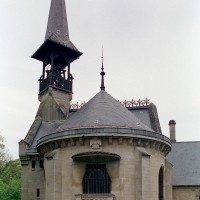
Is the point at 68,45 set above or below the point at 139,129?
above

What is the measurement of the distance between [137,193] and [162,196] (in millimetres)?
4253

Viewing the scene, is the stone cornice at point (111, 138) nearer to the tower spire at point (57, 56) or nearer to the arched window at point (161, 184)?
the arched window at point (161, 184)

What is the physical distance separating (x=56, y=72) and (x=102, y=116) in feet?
50.7

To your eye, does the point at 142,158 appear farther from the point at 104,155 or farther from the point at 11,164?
the point at 11,164

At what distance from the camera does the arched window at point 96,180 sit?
2978 cm

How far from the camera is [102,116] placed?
31141mm

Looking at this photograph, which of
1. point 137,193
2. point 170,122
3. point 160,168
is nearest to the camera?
point 137,193

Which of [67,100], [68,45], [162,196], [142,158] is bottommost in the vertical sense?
[162,196]

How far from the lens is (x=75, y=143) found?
29656mm

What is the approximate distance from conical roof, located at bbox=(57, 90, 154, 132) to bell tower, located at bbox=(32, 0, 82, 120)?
8937 mm

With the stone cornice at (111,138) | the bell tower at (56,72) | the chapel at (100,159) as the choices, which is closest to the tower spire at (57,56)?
the bell tower at (56,72)

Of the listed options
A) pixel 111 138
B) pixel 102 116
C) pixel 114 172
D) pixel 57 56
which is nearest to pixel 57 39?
pixel 57 56

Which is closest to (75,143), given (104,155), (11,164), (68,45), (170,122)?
(104,155)

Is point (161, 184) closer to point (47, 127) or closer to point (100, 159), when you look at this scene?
point (100, 159)
